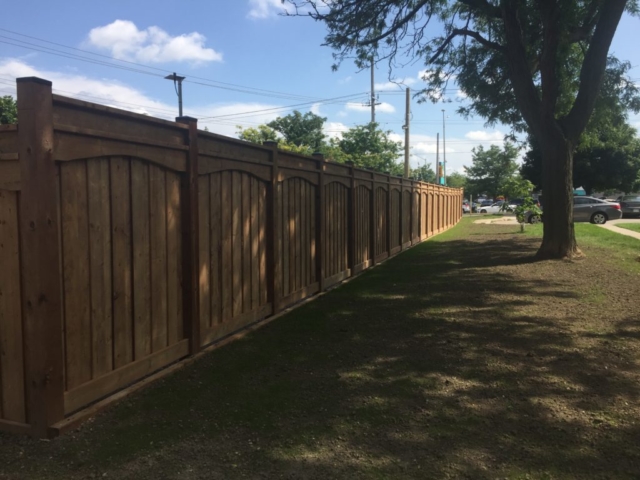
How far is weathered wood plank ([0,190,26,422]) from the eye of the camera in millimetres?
3301

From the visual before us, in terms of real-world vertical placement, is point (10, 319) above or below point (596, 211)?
below

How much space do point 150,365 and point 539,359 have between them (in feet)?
11.3

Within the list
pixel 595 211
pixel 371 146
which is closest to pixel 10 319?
pixel 595 211

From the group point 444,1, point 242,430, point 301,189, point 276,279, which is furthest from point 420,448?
point 444,1

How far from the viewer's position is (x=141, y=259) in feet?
13.7

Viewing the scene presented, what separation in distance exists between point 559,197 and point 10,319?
435 inches

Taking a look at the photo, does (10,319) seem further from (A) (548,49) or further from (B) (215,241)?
(A) (548,49)

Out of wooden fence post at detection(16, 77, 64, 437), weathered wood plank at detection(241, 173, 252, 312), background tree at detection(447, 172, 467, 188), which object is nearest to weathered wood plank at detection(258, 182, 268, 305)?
weathered wood plank at detection(241, 173, 252, 312)

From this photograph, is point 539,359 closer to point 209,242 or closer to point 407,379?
point 407,379

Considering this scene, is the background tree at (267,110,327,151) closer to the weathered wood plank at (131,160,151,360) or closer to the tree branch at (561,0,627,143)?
the tree branch at (561,0,627,143)

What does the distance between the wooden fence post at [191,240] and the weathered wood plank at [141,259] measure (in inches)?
20.3

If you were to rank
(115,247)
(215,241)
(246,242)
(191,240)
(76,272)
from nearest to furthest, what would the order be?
(76,272)
(115,247)
(191,240)
(215,241)
(246,242)

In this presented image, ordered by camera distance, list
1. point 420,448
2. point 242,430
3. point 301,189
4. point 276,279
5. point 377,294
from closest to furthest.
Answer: point 420,448 < point 242,430 < point 276,279 < point 301,189 < point 377,294

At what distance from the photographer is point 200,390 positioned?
421 cm
